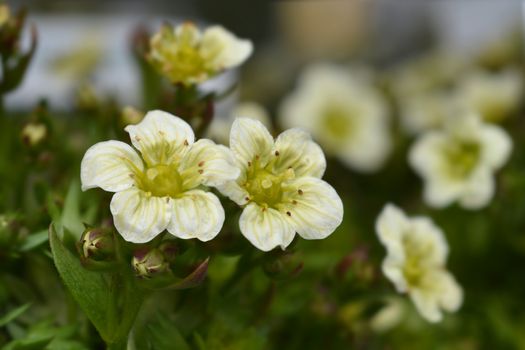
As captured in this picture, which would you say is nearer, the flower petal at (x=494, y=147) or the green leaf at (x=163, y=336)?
the green leaf at (x=163, y=336)

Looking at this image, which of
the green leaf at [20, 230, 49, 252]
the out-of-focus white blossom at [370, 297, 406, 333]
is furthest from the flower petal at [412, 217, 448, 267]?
the green leaf at [20, 230, 49, 252]

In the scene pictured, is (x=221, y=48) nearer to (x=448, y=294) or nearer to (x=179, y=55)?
(x=179, y=55)

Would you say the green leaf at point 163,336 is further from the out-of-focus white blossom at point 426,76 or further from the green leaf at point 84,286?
the out-of-focus white blossom at point 426,76

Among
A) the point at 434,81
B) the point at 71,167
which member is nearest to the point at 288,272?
the point at 71,167

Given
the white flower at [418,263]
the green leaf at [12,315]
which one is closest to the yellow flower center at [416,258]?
the white flower at [418,263]

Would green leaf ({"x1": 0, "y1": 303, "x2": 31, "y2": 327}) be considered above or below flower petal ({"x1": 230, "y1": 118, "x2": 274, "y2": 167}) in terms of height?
below

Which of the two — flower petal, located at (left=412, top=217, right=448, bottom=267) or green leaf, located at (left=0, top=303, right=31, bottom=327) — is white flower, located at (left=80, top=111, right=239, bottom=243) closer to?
green leaf, located at (left=0, top=303, right=31, bottom=327)

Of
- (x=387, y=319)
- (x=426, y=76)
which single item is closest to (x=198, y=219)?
(x=387, y=319)

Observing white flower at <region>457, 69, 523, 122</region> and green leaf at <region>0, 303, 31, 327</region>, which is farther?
white flower at <region>457, 69, 523, 122</region>
